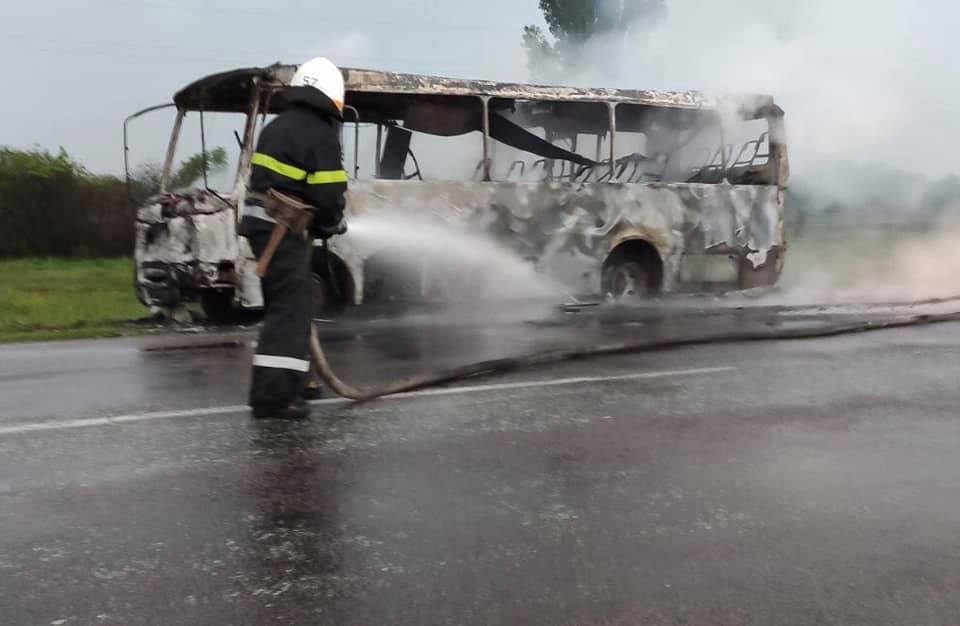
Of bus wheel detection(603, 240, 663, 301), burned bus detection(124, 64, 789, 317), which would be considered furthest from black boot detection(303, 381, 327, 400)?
bus wheel detection(603, 240, 663, 301)

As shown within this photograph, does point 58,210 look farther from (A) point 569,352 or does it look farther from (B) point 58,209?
(A) point 569,352

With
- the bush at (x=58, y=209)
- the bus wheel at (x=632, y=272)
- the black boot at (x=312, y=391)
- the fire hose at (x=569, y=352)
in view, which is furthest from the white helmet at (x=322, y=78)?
the bush at (x=58, y=209)

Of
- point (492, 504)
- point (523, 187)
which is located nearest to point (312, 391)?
point (492, 504)

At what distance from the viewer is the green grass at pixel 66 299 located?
1023 centimetres

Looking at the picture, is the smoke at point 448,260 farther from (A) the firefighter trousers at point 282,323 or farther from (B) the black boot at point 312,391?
(A) the firefighter trousers at point 282,323

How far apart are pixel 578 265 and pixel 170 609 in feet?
29.6

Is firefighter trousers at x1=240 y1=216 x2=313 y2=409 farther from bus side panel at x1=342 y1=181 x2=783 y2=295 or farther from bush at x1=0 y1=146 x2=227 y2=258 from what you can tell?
bush at x1=0 y1=146 x2=227 y2=258

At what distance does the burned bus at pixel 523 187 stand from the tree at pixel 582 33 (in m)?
11.3

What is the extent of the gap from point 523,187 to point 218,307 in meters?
3.74

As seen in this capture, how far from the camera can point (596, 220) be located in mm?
11641

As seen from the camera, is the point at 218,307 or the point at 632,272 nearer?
→ the point at 218,307

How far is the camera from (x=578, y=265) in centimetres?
1154

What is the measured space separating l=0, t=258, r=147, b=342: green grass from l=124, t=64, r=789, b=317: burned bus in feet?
3.33

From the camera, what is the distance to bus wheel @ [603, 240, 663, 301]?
12102mm
